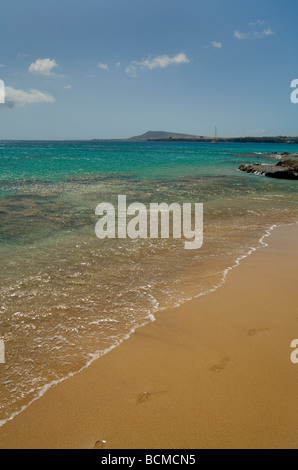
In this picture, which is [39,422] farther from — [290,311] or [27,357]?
[290,311]

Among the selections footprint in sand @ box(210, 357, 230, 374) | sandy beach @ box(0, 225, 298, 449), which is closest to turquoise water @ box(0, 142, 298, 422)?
sandy beach @ box(0, 225, 298, 449)

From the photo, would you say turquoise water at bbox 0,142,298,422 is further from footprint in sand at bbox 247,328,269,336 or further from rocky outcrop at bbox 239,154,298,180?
rocky outcrop at bbox 239,154,298,180

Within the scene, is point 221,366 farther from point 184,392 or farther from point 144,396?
point 144,396

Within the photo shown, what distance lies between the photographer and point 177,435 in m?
2.63

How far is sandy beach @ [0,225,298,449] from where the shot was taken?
8.65 feet

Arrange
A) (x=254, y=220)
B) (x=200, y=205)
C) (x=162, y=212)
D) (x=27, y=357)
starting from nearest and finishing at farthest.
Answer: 1. (x=27, y=357)
2. (x=254, y=220)
3. (x=162, y=212)
4. (x=200, y=205)

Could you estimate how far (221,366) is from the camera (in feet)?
11.4

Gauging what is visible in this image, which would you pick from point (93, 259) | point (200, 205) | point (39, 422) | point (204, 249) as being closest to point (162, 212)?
point (200, 205)

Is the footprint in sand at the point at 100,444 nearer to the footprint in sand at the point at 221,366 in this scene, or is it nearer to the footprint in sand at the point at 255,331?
the footprint in sand at the point at 221,366

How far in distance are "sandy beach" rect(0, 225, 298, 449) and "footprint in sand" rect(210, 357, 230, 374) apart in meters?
0.01

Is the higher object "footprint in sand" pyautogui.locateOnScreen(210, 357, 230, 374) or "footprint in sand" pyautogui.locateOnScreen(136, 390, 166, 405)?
"footprint in sand" pyautogui.locateOnScreen(210, 357, 230, 374)

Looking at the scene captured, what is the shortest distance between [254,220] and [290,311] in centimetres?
699

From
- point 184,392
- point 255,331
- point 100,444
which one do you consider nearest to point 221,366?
point 184,392

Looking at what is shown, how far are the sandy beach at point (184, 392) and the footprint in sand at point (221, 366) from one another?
0.01m
